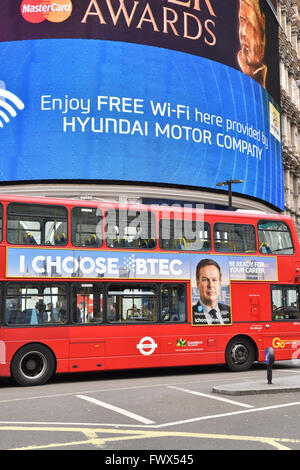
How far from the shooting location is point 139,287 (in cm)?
1504

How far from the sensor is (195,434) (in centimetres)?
755

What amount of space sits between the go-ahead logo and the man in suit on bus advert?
23441mm

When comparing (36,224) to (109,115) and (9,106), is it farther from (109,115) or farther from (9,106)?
(9,106)

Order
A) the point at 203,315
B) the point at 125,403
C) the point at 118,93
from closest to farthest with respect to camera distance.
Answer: the point at 125,403, the point at 203,315, the point at 118,93

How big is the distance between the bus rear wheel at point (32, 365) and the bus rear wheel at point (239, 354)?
5.39 meters

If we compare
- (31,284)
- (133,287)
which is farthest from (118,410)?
(133,287)

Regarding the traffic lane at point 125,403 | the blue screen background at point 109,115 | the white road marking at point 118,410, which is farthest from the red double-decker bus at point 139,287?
the blue screen background at point 109,115

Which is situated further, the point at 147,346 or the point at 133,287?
the point at 147,346

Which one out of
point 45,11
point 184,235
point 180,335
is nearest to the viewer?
point 180,335

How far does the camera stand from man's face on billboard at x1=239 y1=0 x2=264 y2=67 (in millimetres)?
39219

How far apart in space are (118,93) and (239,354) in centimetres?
2103

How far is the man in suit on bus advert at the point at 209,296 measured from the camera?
52.2ft

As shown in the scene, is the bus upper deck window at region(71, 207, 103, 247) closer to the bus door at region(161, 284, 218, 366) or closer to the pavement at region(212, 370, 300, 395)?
the bus door at region(161, 284, 218, 366)

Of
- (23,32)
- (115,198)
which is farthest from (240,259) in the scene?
(23,32)
